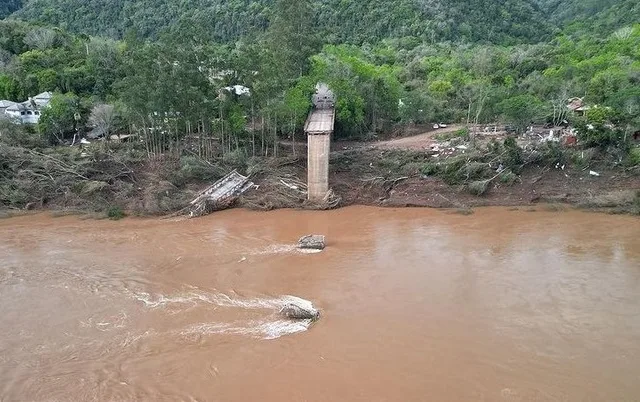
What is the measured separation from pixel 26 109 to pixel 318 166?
777 inches

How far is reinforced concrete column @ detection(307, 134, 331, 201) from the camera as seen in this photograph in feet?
79.0

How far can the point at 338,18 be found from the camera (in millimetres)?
61656

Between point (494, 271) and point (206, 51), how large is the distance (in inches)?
645

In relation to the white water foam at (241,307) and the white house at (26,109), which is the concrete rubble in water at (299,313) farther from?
the white house at (26,109)

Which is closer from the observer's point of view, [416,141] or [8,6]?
[416,141]

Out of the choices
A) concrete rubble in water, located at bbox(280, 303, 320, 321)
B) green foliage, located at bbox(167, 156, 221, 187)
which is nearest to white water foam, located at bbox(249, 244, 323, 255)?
concrete rubble in water, located at bbox(280, 303, 320, 321)

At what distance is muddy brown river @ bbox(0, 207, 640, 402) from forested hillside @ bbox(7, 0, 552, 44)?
43573mm

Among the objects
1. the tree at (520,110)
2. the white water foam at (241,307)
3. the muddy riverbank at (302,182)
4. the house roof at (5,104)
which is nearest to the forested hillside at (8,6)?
the house roof at (5,104)

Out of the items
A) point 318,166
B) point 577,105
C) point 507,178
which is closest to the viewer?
point 318,166

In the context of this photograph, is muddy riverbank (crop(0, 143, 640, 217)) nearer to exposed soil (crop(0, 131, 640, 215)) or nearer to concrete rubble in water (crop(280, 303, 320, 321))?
exposed soil (crop(0, 131, 640, 215))

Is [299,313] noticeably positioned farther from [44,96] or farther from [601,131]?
[44,96]

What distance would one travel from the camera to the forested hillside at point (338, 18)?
6078cm

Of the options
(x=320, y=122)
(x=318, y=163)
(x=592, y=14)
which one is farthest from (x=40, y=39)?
(x=592, y=14)

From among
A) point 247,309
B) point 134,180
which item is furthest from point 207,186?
point 247,309
